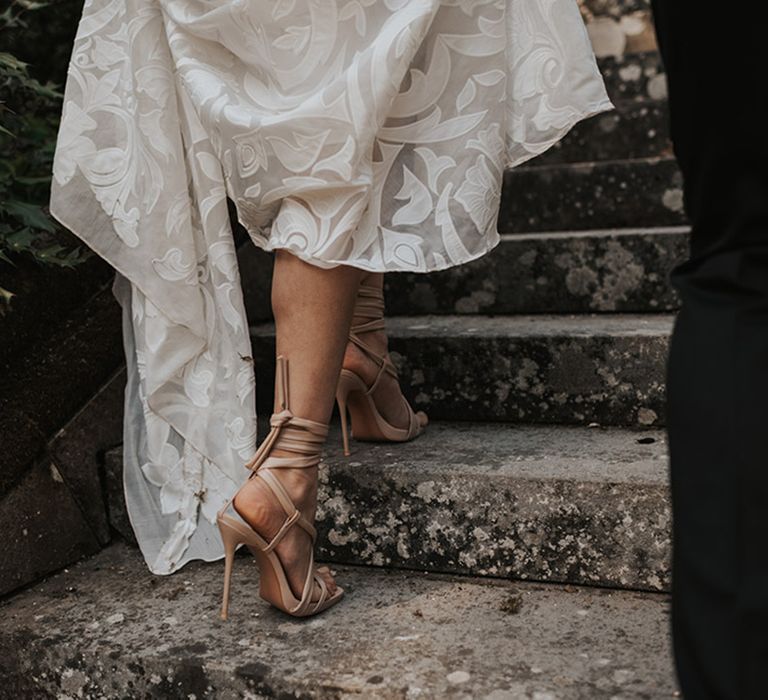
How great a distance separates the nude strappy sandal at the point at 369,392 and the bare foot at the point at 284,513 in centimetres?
38

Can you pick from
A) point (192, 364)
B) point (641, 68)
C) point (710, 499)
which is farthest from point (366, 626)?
point (641, 68)

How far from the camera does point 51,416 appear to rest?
1861 mm

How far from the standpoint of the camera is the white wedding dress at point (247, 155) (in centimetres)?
143

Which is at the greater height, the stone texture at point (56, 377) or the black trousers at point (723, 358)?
the black trousers at point (723, 358)

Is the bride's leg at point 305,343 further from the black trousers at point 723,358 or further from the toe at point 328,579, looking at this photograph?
the black trousers at point 723,358

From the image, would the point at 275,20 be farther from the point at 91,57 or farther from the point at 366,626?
the point at 366,626

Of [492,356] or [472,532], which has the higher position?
[492,356]

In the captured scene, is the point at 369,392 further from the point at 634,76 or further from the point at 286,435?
the point at 634,76

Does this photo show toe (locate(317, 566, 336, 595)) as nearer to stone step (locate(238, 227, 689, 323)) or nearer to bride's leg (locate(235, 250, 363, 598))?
bride's leg (locate(235, 250, 363, 598))

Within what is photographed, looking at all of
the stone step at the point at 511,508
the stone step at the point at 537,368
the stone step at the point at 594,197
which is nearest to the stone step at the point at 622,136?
the stone step at the point at 594,197

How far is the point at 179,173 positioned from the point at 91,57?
0.95 ft

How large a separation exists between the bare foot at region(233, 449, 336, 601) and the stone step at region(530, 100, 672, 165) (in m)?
1.89

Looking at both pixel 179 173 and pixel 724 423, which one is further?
pixel 179 173

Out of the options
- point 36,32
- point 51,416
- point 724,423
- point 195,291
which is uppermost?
point 36,32
